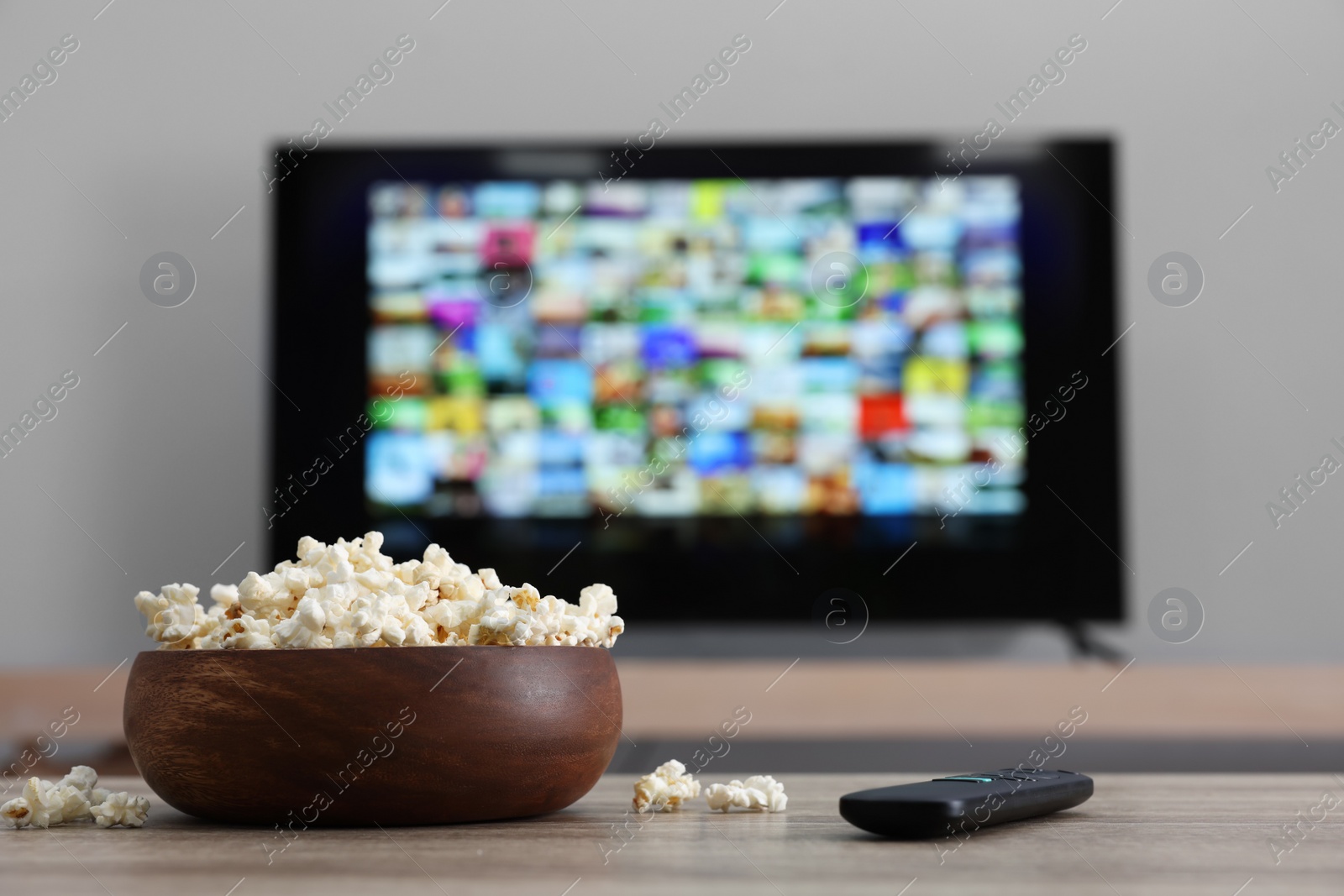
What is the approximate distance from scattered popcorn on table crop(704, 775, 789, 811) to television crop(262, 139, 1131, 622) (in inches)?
60.6

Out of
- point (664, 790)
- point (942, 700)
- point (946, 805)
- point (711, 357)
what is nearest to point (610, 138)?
point (711, 357)

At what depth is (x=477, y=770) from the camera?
58cm

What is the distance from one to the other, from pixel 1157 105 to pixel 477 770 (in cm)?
246

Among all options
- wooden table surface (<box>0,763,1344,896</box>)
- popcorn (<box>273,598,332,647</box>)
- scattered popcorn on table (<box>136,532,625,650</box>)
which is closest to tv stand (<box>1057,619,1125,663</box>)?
wooden table surface (<box>0,763,1344,896</box>)

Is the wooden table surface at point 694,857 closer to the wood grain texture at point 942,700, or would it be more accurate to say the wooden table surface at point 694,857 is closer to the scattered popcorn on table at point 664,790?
the scattered popcorn on table at point 664,790

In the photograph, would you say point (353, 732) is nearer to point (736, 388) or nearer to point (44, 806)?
point (44, 806)

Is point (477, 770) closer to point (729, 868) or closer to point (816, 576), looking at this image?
point (729, 868)

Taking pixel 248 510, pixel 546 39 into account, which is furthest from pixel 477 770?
pixel 546 39

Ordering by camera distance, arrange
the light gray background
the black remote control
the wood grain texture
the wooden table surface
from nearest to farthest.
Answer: the wooden table surface < the black remote control < the wood grain texture < the light gray background

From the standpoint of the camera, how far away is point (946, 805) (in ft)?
1.76

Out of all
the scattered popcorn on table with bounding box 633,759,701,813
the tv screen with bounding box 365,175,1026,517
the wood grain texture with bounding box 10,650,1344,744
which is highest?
the tv screen with bounding box 365,175,1026,517

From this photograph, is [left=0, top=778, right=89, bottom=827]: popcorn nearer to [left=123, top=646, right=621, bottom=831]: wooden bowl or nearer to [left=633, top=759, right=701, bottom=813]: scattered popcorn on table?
[left=123, top=646, right=621, bottom=831]: wooden bowl

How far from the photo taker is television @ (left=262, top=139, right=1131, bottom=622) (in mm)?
2229

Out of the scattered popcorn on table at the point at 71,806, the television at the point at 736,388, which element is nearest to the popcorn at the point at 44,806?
the scattered popcorn on table at the point at 71,806
